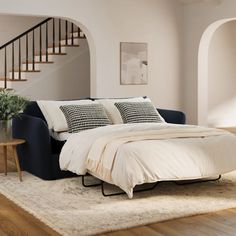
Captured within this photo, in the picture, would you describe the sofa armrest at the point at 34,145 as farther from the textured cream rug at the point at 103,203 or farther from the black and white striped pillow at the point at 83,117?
the black and white striped pillow at the point at 83,117

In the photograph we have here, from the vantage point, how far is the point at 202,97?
910 cm

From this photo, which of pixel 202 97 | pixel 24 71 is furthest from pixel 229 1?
pixel 24 71

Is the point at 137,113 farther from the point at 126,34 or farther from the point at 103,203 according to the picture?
the point at 126,34

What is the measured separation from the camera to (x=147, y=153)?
447 centimetres

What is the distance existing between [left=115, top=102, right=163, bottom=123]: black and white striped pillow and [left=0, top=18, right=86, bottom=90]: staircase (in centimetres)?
435

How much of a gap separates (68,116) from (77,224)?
2.09 m

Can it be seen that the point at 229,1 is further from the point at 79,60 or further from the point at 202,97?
the point at 79,60

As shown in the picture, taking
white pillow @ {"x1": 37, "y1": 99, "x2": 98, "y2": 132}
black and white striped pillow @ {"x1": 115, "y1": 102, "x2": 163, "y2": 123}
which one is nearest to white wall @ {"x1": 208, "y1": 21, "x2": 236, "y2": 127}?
black and white striped pillow @ {"x1": 115, "y1": 102, "x2": 163, "y2": 123}

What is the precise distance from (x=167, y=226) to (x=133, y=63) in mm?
5131

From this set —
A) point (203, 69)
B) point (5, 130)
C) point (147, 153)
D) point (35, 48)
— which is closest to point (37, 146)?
point (5, 130)

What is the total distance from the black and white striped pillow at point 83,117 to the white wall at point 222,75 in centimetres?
545

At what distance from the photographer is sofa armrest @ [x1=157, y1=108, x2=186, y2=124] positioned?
6497 millimetres

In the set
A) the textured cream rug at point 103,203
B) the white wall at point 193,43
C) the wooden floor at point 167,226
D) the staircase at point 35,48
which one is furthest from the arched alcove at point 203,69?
the wooden floor at point 167,226

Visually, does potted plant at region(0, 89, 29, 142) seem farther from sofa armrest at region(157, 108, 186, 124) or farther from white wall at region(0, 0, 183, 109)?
white wall at region(0, 0, 183, 109)
